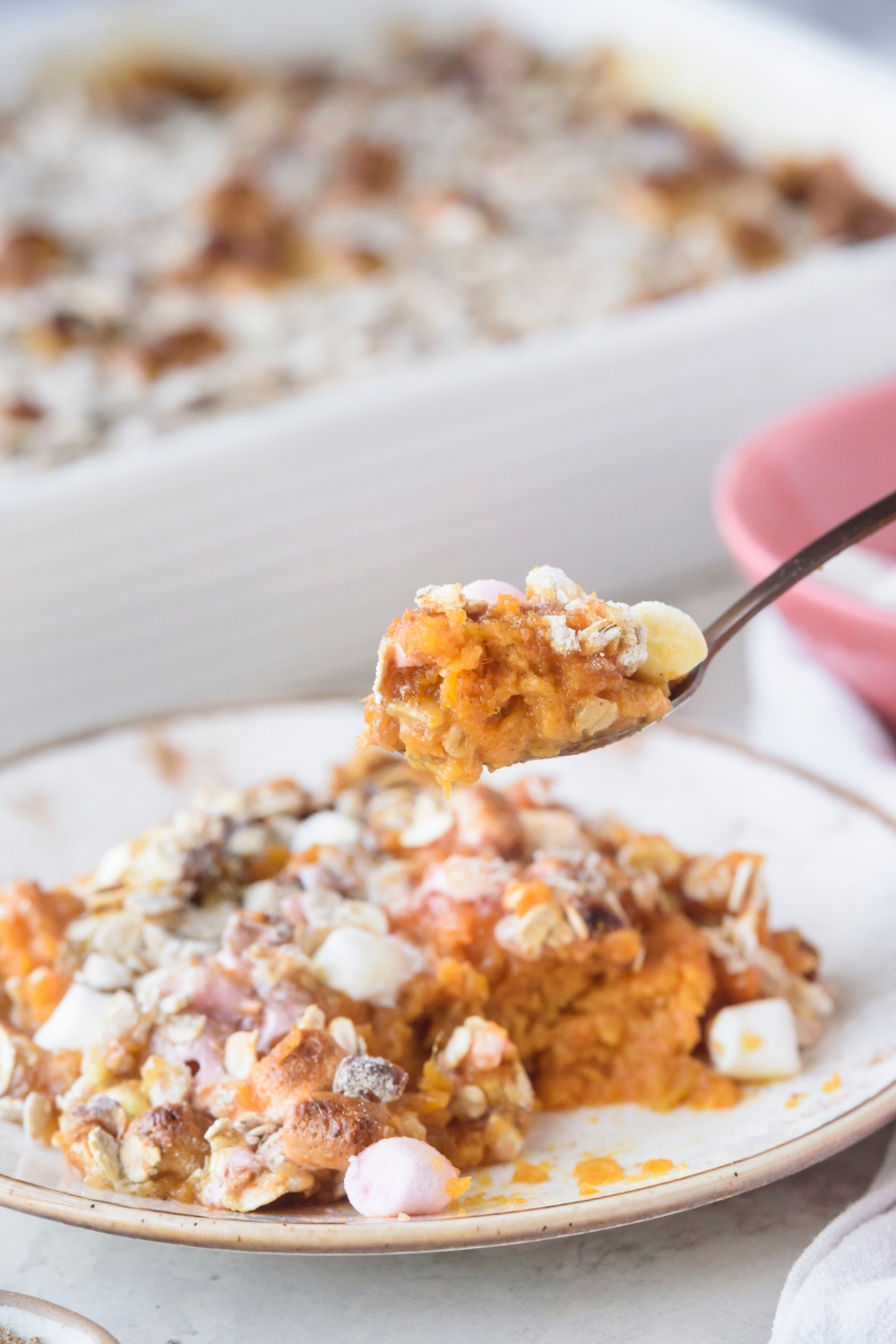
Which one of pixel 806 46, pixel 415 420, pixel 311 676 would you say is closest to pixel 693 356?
pixel 415 420

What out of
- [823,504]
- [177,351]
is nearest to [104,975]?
[823,504]

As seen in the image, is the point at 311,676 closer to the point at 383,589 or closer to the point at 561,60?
the point at 383,589

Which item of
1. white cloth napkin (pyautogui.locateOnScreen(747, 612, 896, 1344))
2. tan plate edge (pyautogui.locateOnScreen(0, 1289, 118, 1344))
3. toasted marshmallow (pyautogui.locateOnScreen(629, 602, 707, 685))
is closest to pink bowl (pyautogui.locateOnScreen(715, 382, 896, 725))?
white cloth napkin (pyautogui.locateOnScreen(747, 612, 896, 1344))

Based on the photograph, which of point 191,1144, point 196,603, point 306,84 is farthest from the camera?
point 306,84

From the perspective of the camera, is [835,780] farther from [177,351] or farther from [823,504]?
[177,351]

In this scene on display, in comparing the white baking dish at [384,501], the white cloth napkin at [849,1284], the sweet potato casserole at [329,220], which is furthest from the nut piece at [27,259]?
the white cloth napkin at [849,1284]

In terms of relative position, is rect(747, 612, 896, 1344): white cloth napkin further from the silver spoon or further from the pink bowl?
the silver spoon
